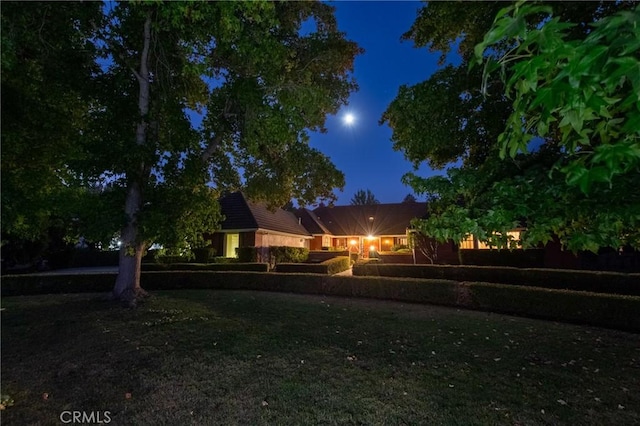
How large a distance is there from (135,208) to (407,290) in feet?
31.2

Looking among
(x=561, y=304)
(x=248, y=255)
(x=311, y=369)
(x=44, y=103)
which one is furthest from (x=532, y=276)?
(x=44, y=103)

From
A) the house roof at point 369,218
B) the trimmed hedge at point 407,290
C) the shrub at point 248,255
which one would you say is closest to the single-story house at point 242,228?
the shrub at point 248,255

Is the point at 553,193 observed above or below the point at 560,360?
above

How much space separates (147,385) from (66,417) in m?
0.93

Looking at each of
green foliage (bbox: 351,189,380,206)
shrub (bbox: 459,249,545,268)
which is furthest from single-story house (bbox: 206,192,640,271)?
green foliage (bbox: 351,189,380,206)

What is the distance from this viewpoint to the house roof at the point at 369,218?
36.4 metres

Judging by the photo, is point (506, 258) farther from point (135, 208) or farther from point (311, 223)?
point (311, 223)

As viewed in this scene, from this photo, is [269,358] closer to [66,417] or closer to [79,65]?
[66,417]

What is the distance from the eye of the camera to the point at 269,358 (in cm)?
546

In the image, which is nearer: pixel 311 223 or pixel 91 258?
pixel 91 258

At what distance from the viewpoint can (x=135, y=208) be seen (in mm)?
9266

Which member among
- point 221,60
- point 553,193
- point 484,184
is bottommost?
point 553,193

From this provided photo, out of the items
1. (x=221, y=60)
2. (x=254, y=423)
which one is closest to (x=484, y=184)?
(x=254, y=423)

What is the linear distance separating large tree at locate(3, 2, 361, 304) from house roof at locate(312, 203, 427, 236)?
87.1 feet
